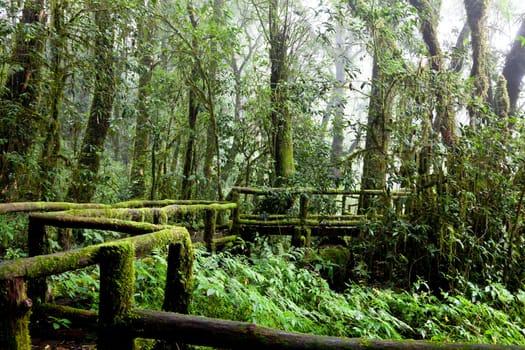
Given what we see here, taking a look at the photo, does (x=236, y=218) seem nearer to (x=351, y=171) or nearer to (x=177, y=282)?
(x=351, y=171)

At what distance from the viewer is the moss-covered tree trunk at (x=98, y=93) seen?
7191 mm

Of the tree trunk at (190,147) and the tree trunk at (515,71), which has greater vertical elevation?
the tree trunk at (515,71)

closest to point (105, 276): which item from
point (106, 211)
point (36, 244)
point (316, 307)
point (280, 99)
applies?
point (36, 244)

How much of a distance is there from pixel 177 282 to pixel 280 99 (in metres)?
7.49

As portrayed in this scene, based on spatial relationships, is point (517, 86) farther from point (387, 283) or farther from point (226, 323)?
point (226, 323)

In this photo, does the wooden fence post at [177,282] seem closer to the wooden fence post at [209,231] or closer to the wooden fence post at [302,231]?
the wooden fence post at [209,231]

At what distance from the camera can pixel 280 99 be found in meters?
9.41

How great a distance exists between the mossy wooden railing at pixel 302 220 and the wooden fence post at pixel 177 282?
4.46 metres

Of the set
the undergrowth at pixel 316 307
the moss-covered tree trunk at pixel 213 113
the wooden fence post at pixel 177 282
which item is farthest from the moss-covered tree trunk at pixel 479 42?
the wooden fence post at pixel 177 282

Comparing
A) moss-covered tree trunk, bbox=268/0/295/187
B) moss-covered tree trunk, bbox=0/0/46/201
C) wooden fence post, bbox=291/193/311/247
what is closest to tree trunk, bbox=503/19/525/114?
moss-covered tree trunk, bbox=268/0/295/187

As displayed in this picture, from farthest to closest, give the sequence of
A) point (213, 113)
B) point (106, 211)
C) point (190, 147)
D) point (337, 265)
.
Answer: point (190, 147)
point (213, 113)
point (337, 265)
point (106, 211)

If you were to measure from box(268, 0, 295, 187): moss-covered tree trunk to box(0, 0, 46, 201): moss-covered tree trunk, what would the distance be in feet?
16.7

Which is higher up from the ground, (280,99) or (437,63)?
(437,63)

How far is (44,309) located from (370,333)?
9.36ft
